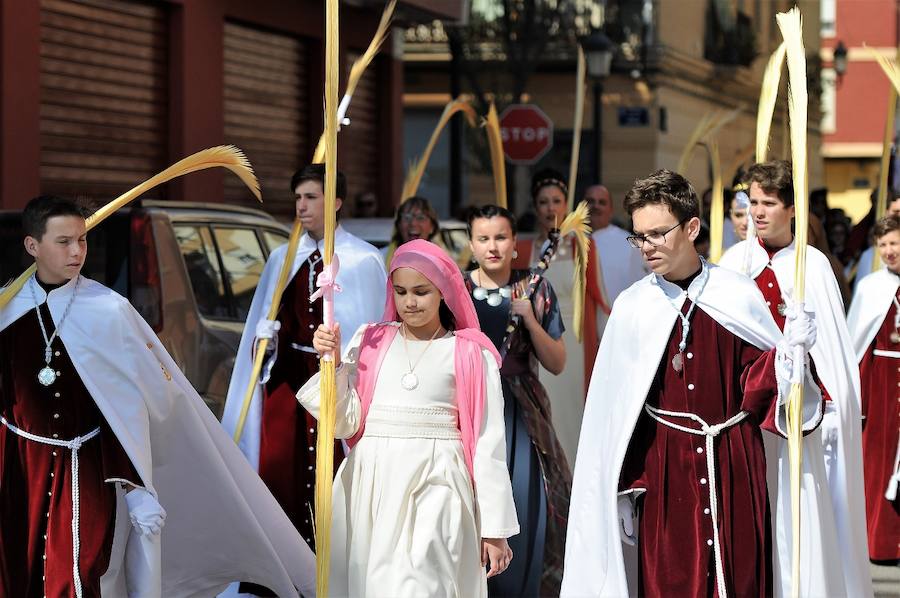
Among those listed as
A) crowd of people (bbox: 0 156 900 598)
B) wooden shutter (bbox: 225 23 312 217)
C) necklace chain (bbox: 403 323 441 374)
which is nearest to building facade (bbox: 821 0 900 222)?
wooden shutter (bbox: 225 23 312 217)

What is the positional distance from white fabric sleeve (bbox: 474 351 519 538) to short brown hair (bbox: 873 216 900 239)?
3.86m

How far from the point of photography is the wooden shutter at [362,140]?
17719 mm

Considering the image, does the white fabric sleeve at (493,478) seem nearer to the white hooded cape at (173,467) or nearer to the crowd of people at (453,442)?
the crowd of people at (453,442)

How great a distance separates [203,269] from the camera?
338 inches

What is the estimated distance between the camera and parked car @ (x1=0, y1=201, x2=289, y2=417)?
308 inches

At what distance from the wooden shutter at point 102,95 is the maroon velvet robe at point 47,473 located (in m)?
6.14

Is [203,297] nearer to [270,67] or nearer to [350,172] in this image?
[270,67]

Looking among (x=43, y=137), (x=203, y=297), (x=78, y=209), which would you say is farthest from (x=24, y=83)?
(x=78, y=209)

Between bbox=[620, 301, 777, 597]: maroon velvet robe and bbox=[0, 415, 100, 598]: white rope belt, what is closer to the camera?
bbox=[620, 301, 777, 597]: maroon velvet robe

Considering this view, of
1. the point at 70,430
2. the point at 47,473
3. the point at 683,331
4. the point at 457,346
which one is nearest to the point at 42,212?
the point at 70,430

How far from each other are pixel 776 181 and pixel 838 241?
899 centimetres

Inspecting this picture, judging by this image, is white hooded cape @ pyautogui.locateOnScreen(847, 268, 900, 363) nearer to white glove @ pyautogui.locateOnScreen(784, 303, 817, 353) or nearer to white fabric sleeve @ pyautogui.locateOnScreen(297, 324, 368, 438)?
white glove @ pyautogui.locateOnScreen(784, 303, 817, 353)

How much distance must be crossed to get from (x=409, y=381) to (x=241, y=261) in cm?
360

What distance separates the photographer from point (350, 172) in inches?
700
